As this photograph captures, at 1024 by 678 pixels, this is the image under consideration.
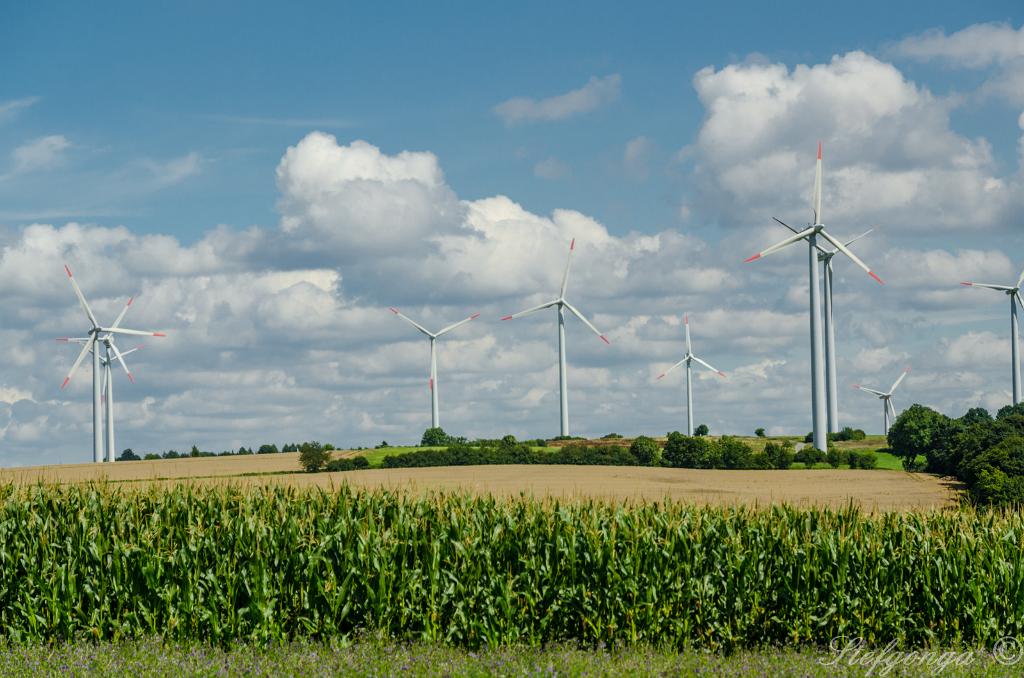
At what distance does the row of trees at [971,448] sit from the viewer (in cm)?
5909

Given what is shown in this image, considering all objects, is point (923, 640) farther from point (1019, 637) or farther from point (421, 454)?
point (421, 454)

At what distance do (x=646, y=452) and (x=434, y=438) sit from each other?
31.4m

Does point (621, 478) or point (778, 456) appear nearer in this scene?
point (621, 478)

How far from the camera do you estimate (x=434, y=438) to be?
4811 inches

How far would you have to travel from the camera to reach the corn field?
26.1m

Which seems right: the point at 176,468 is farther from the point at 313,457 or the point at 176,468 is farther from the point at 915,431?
the point at 915,431

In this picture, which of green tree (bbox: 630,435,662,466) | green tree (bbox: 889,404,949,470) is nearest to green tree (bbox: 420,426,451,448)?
green tree (bbox: 630,435,662,466)

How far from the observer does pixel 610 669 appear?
21.7m

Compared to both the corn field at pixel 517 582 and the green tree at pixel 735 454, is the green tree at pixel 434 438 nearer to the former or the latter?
the green tree at pixel 735 454

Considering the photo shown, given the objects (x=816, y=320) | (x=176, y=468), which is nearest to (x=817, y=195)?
(x=816, y=320)

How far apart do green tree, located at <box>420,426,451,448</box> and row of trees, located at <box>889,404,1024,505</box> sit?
166ft

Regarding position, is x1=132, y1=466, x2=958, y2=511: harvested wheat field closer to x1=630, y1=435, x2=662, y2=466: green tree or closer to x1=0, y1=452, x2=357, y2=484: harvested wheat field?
x1=630, y1=435, x2=662, y2=466: green tree

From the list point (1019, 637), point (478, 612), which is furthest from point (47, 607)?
point (1019, 637)

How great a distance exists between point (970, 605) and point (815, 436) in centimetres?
8749
